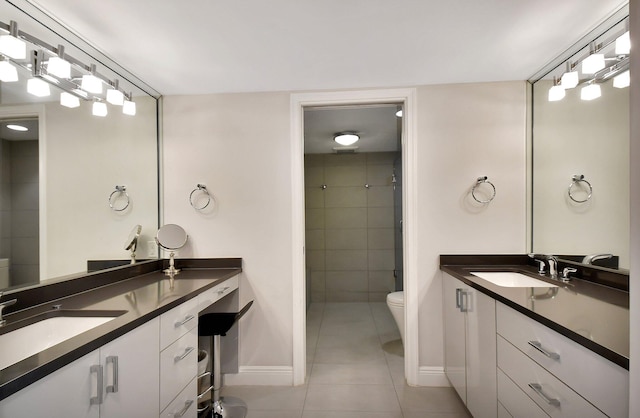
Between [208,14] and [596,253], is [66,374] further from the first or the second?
[596,253]

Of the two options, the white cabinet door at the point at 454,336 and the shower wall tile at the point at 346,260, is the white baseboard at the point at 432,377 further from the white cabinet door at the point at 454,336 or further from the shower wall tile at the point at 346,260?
the shower wall tile at the point at 346,260

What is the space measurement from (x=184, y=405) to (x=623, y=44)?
2.77 meters

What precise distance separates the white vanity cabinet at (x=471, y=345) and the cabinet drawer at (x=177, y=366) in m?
1.53

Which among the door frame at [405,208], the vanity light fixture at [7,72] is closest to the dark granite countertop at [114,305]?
the door frame at [405,208]

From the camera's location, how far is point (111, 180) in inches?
80.1

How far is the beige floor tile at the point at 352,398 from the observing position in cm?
204

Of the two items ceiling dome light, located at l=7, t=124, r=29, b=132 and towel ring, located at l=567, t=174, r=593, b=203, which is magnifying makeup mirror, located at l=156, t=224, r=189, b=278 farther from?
towel ring, located at l=567, t=174, r=593, b=203

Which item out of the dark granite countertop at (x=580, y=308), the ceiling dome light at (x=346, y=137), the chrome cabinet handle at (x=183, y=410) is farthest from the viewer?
the ceiling dome light at (x=346, y=137)

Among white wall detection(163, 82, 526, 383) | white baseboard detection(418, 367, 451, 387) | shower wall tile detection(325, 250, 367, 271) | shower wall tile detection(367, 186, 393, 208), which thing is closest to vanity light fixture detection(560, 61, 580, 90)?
white wall detection(163, 82, 526, 383)

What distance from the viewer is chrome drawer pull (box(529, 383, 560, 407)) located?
1061 mm

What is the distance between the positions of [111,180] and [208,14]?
4.10 ft

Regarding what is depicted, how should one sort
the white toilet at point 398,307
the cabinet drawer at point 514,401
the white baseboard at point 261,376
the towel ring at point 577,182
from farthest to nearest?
1. the white toilet at point 398,307
2. the white baseboard at point 261,376
3. the towel ring at point 577,182
4. the cabinet drawer at point 514,401

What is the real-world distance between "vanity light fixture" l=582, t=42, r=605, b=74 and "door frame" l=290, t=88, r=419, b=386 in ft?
3.21

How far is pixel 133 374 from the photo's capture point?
117 cm
